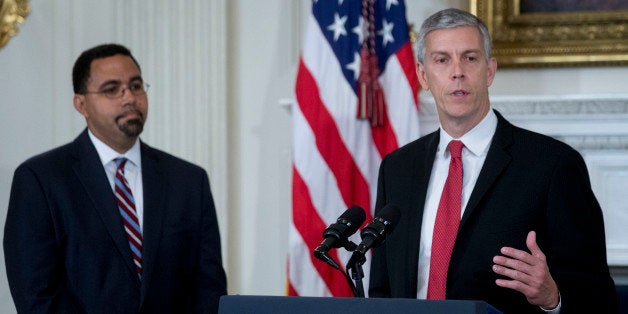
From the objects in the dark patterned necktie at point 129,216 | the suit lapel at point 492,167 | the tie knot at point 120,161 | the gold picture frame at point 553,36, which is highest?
the gold picture frame at point 553,36

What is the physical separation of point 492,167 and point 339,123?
208cm

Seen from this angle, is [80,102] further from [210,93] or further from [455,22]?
[455,22]

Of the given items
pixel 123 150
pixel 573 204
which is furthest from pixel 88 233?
pixel 573 204

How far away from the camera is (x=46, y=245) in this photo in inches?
149

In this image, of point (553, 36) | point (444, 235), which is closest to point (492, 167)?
point (444, 235)

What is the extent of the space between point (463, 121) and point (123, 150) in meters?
1.60

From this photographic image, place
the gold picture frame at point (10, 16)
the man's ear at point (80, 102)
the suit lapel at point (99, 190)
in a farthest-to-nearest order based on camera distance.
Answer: the gold picture frame at point (10, 16)
the man's ear at point (80, 102)
the suit lapel at point (99, 190)

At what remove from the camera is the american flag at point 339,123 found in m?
4.94

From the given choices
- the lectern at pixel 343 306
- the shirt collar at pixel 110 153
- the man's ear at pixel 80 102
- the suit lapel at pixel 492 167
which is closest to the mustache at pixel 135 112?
the shirt collar at pixel 110 153

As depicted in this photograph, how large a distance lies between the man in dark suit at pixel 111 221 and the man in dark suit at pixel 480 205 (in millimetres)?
1060

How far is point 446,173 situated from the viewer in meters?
3.08

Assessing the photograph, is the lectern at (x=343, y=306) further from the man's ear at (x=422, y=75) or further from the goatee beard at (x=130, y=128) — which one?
the goatee beard at (x=130, y=128)

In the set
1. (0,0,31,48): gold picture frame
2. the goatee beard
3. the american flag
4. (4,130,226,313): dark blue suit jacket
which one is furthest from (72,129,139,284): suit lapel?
(0,0,31,48): gold picture frame

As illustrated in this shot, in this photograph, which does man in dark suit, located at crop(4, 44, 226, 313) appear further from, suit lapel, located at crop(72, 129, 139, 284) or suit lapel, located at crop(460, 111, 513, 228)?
suit lapel, located at crop(460, 111, 513, 228)
